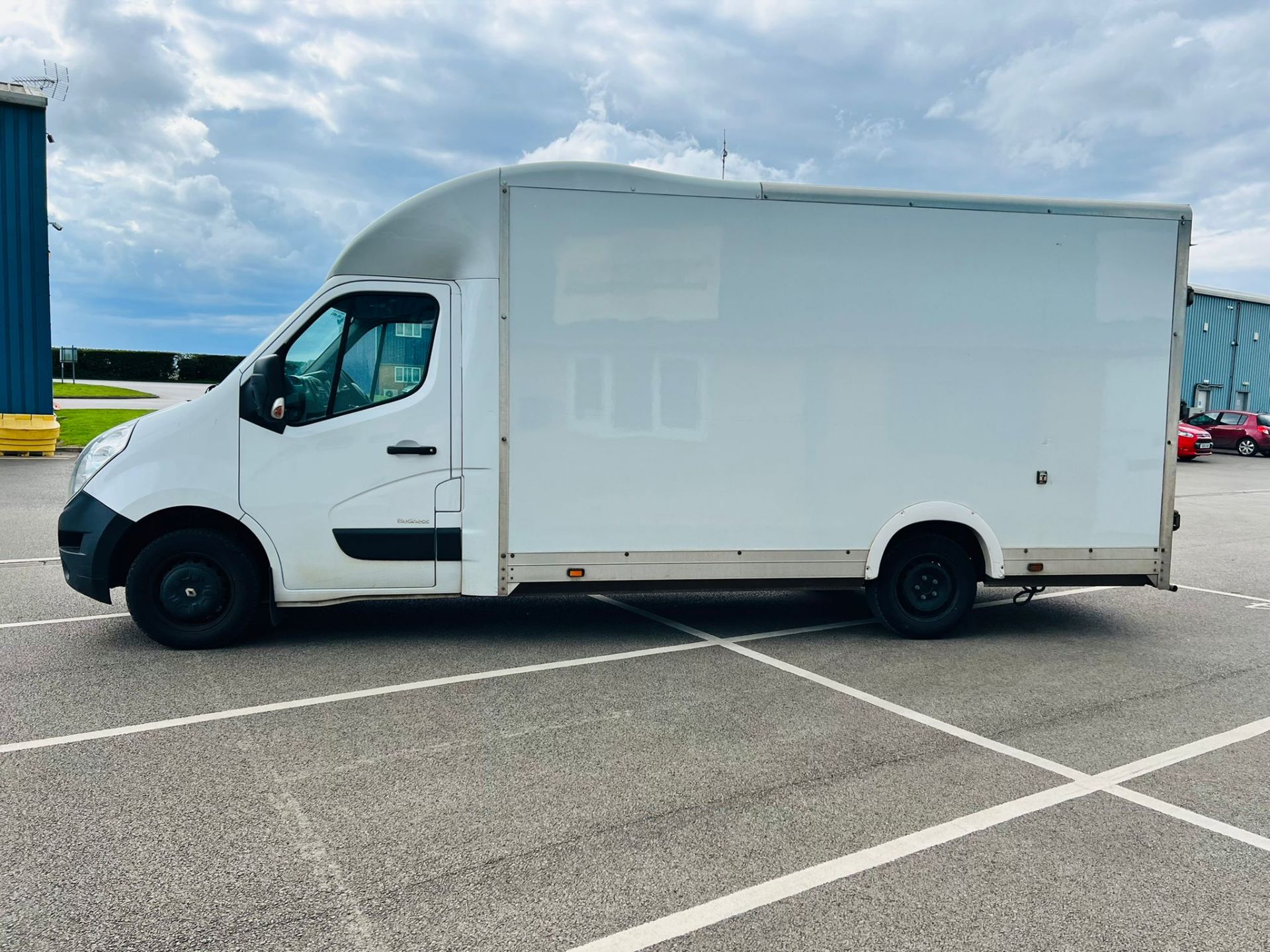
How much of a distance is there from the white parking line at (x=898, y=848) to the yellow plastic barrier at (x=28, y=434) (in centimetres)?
1953

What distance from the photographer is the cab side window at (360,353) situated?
553 centimetres

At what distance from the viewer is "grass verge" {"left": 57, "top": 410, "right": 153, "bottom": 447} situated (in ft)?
66.2

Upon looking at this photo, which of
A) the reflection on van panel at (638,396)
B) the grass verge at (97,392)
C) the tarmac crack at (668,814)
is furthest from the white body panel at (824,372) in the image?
the grass verge at (97,392)

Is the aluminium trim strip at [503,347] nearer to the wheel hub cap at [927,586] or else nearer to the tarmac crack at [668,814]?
the tarmac crack at [668,814]

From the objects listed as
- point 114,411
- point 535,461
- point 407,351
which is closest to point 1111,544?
point 535,461

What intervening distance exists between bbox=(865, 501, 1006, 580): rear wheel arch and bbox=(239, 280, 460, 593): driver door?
9.33ft

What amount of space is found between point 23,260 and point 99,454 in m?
15.7

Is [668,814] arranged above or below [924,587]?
below

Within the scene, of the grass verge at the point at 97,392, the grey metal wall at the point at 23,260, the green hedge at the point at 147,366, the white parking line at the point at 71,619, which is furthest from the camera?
the green hedge at the point at 147,366

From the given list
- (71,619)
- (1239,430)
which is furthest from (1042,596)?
(1239,430)

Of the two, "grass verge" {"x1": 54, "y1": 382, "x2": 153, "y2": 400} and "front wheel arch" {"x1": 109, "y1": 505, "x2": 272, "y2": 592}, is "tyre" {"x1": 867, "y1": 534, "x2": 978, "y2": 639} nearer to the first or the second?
"front wheel arch" {"x1": 109, "y1": 505, "x2": 272, "y2": 592}

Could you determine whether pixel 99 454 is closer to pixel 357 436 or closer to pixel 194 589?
pixel 194 589

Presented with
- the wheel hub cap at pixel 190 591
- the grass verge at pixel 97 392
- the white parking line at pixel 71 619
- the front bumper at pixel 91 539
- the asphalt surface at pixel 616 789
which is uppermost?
the grass verge at pixel 97 392

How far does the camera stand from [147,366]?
162ft
